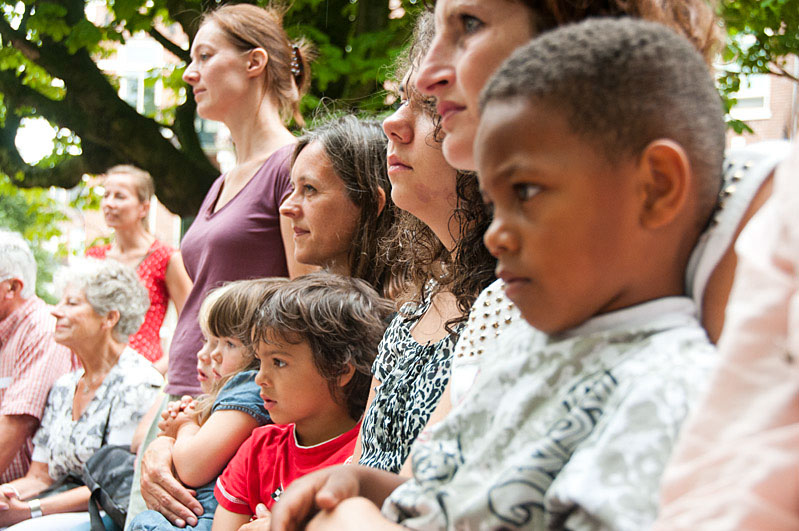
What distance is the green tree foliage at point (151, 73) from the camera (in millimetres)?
5602

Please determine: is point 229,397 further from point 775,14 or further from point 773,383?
point 775,14

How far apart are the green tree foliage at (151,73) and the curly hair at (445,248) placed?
2934mm

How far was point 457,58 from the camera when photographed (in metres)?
1.46

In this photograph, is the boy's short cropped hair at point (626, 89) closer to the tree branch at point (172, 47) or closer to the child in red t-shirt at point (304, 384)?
the child in red t-shirt at point (304, 384)

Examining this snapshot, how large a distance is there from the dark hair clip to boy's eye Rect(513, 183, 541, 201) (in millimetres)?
2807

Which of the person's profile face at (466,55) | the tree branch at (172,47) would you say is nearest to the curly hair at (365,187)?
the person's profile face at (466,55)

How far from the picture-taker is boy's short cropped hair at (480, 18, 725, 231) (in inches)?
39.1

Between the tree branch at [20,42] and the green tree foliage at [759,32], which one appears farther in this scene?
the tree branch at [20,42]

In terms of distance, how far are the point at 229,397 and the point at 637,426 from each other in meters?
2.07

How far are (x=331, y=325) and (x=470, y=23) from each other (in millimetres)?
1253

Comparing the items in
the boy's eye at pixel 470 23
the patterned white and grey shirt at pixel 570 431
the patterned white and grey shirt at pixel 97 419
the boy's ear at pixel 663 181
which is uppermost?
the boy's eye at pixel 470 23

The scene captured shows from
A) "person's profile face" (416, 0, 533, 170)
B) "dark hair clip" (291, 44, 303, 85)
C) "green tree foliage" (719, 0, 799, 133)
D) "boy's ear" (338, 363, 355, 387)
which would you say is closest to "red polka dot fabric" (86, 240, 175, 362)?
"dark hair clip" (291, 44, 303, 85)

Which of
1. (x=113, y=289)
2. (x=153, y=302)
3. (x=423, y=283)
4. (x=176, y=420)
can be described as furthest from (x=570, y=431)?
(x=153, y=302)

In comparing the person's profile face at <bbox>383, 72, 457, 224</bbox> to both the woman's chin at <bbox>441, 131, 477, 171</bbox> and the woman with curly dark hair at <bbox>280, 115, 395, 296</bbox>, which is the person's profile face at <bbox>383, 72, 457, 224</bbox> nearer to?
the woman's chin at <bbox>441, 131, 477, 171</bbox>
